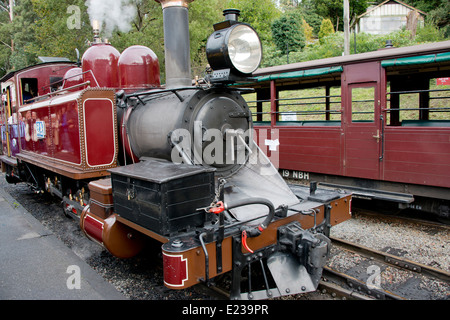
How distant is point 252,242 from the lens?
9.45 ft

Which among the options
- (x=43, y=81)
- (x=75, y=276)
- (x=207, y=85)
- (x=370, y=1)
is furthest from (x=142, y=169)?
(x=370, y=1)

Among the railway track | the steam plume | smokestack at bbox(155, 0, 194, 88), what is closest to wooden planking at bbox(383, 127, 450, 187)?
the railway track

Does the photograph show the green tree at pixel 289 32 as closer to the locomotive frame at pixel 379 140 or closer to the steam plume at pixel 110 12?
the locomotive frame at pixel 379 140

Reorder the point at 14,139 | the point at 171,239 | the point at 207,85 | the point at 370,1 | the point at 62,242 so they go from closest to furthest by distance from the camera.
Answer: the point at 171,239 < the point at 207,85 < the point at 62,242 < the point at 14,139 < the point at 370,1

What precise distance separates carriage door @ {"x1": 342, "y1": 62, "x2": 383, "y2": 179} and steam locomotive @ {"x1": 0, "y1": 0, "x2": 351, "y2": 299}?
7.34 feet

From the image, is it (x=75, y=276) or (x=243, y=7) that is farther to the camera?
(x=243, y=7)

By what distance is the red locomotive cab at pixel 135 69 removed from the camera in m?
4.64

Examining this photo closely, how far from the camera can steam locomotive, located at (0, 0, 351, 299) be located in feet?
9.11

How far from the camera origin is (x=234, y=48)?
332cm

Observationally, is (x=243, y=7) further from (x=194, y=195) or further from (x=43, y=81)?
(x=194, y=195)

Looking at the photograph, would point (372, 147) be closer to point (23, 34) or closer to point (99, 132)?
point (99, 132)

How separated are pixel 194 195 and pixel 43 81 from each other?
582cm

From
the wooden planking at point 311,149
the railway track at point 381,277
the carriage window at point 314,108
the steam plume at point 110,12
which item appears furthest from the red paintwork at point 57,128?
the wooden planking at point 311,149
